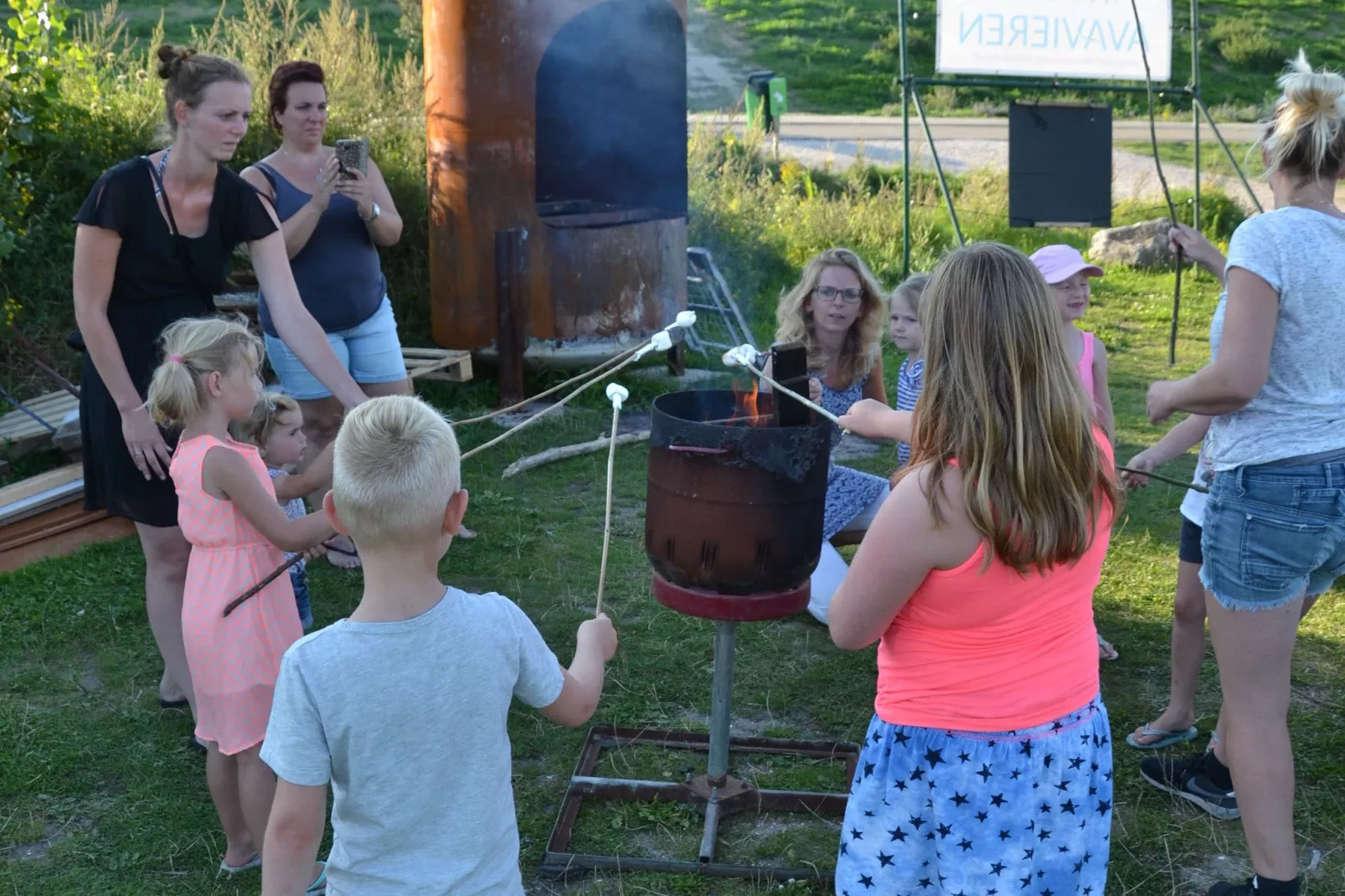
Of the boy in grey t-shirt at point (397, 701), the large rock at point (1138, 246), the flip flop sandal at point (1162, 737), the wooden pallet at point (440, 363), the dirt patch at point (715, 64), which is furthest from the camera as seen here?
the dirt patch at point (715, 64)

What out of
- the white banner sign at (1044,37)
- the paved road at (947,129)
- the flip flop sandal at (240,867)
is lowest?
the flip flop sandal at (240,867)

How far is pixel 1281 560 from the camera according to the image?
2.67m

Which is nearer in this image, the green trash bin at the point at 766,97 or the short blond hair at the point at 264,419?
the short blond hair at the point at 264,419

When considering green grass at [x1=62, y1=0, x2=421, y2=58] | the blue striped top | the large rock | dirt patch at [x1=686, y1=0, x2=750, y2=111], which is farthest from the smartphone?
green grass at [x1=62, y1=0, x2=421, y2=58]

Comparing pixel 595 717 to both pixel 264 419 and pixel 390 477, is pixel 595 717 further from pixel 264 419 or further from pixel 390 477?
pixel 390 477

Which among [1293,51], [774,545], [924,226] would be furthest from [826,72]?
[774,545]

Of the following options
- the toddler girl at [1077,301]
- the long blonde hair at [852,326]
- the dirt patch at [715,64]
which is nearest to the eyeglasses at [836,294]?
the long blonde hair at [852,326]

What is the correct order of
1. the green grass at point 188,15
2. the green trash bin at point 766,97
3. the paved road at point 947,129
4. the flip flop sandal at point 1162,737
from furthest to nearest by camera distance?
the green grass at point 188,15 → the paved road at point 947,129 → the green trash bin at point 766,97 → the flip flop sandal at point 1162,737

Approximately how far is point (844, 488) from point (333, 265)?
2121mm

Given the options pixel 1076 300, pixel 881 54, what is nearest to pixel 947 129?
pixel 881 54

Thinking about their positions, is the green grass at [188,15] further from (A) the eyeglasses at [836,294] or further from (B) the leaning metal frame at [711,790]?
(B) the leaning metal frame at [711,790]

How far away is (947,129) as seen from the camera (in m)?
17.8

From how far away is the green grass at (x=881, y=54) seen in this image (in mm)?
19609

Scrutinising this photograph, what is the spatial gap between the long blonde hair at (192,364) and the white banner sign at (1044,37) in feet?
23.0
